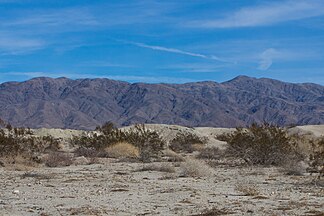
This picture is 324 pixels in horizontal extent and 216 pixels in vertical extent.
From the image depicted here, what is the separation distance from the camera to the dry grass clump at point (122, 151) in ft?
117

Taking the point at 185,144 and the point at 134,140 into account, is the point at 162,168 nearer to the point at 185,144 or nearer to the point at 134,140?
the point at 134,140

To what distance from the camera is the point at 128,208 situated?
14789 millimetres

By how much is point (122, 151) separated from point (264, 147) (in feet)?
31.8

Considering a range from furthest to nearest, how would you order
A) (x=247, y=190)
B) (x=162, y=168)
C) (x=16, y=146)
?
(x=16, y=146), (x=162, y=168), (x=247, y=190)

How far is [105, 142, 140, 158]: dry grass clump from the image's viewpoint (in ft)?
117

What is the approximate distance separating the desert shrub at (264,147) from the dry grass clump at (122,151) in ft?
21.6

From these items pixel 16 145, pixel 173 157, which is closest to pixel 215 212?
pixel 16 145

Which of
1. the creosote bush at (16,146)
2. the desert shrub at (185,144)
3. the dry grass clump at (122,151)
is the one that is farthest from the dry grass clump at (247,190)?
the desert shrub at (185,144)

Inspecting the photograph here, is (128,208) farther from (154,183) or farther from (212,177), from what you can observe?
(212,177)

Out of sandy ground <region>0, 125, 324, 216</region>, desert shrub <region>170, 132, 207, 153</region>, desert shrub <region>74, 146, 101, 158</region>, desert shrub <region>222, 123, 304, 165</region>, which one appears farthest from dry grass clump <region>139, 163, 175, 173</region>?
desert shrub <region>170, 132, 207, 153</region>

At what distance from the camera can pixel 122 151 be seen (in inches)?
1421

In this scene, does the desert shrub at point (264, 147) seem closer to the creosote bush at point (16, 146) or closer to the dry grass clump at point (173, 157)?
the dry grass clump at point (173, 157)

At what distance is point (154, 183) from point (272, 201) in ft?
20.1

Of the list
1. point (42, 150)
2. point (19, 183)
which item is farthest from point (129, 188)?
point (42, 150)
